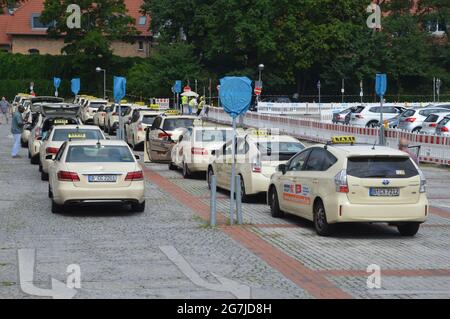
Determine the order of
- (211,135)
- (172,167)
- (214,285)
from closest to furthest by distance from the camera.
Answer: (214,285) < (211,135) < (172,167)

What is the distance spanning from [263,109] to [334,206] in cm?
5334

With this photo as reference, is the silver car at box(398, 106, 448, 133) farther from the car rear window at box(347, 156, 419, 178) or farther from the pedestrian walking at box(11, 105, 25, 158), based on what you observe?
the car rear window at box(347, 156, 419, 178)

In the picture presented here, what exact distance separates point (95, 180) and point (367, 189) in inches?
215

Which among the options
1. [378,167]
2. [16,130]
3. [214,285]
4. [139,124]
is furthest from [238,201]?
[139,124]

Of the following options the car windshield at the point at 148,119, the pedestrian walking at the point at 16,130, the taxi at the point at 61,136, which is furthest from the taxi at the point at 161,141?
the car windshield at the point at 148,119

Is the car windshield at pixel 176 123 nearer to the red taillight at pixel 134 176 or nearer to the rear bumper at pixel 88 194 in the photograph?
the red taillight at pixel 134 176

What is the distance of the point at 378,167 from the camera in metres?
15.7

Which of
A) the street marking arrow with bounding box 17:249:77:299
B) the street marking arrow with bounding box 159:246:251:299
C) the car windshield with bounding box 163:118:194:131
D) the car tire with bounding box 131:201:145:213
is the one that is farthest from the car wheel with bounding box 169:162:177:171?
the street marking arrow with bounding box 17:249:77:299

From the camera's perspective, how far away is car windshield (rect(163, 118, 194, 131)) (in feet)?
105

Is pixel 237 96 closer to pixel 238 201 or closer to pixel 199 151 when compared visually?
pixel 238 201

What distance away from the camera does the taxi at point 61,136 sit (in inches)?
1001

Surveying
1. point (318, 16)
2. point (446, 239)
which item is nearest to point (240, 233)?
point (446, 239)

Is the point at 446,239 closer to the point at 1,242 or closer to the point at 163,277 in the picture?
the point at 163,277

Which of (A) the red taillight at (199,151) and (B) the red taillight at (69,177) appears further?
(A) the red taillight at (199,151)
